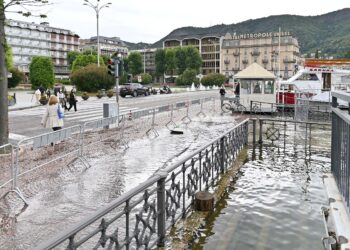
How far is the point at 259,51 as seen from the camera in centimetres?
12550

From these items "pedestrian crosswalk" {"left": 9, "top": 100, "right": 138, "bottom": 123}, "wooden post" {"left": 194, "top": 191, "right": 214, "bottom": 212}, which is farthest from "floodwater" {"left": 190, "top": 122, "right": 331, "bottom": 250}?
"pedestrian crosswalk" {"left": 9, "top": 100, "right": 138, "bottom": 123}

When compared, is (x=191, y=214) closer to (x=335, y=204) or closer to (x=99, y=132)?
(x=335, y=204)

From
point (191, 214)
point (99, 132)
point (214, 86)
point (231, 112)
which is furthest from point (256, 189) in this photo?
point (214, 86)

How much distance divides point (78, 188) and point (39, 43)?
430 feet

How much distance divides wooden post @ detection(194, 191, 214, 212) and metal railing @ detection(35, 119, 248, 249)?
0.15 m

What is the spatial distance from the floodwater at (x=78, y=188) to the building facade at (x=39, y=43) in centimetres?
10665

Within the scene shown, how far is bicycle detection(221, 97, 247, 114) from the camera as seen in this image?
84.6ft

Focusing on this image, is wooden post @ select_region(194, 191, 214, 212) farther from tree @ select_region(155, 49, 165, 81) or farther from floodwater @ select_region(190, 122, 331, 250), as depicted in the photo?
tree @ select_region(155, 49, 165, 81)

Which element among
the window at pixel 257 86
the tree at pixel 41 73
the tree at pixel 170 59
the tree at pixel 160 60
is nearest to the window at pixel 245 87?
the window at pixel 257 86

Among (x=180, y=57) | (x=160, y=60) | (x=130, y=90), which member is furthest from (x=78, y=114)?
(x=160, y=60)

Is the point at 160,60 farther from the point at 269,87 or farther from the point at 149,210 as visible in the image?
the point at 149,210

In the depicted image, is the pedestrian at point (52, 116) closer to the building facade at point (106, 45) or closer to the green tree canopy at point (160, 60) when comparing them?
the green tree canopy at point (160, 60)

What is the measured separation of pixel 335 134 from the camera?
6.70m

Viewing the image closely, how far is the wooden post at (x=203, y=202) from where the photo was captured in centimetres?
693
